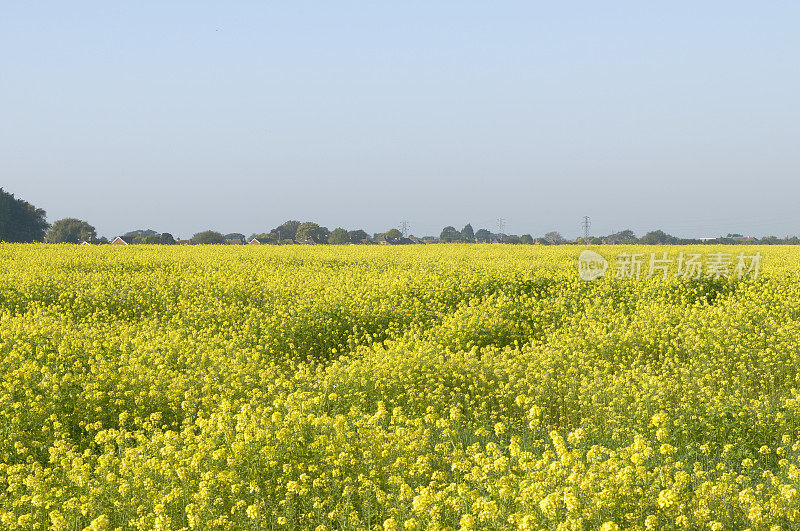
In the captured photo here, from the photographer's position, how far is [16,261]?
19.7 metres

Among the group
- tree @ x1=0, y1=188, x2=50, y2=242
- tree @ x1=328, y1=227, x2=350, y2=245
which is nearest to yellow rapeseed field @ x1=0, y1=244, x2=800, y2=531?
tree @ x1=0, y1=188, x2=50, y2=242

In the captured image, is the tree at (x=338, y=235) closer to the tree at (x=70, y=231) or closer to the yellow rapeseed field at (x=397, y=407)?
the tree at (x=70, y=231)

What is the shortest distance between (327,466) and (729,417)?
14.8ft

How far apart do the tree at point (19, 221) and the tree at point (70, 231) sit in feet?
45.5

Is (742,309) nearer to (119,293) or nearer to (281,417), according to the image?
(281,417)

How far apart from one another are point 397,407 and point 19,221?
70.5 m

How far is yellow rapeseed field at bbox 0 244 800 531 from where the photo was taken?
419 centimetres

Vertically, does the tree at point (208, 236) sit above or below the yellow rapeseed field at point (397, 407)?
above

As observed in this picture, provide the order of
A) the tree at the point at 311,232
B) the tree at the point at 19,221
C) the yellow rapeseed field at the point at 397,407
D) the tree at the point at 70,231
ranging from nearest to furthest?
the yellow rapeseed field at the point at 397,407, the tree at the point at 19,221, the tree at the point at 70,231, the tree at the point at 311,232

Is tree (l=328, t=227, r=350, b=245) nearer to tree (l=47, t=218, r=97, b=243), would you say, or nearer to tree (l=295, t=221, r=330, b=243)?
tree (l=295, t=221, r=330, b=243)

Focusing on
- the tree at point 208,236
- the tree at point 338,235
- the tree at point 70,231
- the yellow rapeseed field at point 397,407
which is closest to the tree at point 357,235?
the tree at point 338,235

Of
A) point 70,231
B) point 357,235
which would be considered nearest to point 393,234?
point 357,235

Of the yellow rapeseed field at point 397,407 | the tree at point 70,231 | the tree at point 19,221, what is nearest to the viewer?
the yellow rapeseed field at point 397,407

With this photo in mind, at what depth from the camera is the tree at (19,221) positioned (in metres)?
63.0
